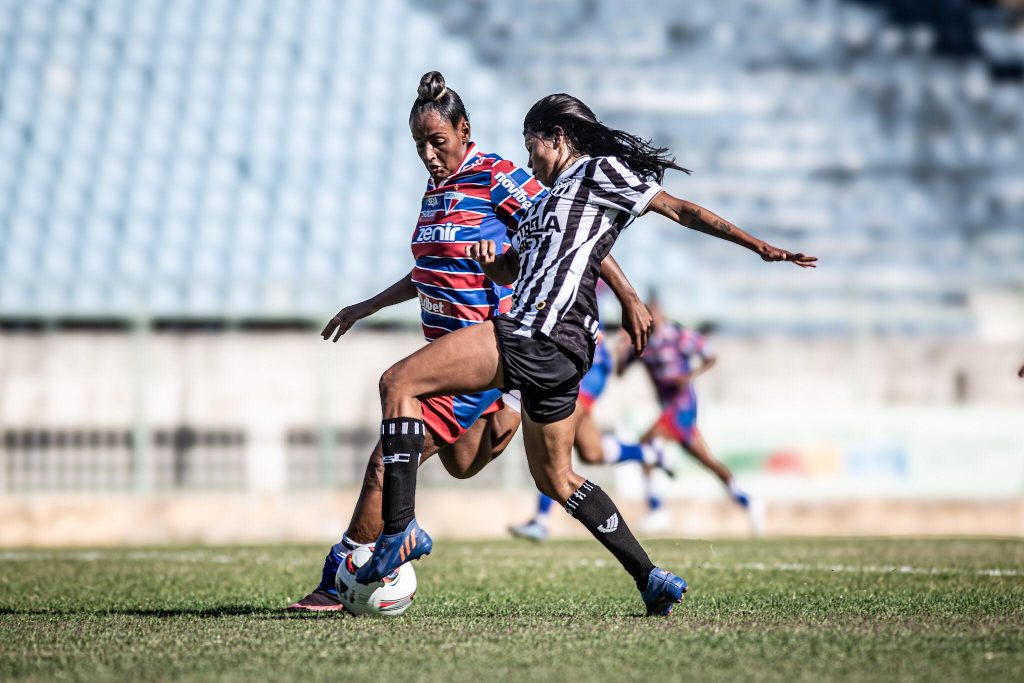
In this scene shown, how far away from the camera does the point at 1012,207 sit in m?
23.2

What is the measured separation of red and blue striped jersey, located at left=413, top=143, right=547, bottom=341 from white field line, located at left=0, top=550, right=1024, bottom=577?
9.89 feet

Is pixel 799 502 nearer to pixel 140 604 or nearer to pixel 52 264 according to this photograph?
pixel 140 604

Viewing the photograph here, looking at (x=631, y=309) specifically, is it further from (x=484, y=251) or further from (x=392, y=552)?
(x=392, y=552)

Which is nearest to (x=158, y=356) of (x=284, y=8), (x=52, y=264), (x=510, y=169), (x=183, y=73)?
(x=52, y=264)

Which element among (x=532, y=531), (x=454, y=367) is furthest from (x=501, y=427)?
(x=532, y=531)

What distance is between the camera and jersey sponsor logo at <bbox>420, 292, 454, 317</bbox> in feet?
19.8

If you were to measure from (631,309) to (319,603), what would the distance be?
1.86m

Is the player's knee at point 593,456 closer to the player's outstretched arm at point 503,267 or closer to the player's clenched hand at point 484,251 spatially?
the player's outstretched arm at point 503,267

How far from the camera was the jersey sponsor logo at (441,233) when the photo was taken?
19.6ft

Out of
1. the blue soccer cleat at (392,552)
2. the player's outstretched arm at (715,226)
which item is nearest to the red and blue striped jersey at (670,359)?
the player's outstretched arm at (715,226)

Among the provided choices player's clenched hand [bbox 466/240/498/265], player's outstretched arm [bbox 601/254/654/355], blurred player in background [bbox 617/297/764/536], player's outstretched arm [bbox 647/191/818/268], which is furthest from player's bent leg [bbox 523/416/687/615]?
blurred player in background [bbox 617/297/764/536]

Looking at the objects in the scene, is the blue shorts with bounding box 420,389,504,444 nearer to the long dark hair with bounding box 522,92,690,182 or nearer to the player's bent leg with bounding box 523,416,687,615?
the player's bent leg with bounding box 523,416,687,615

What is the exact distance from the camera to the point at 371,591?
5.69m

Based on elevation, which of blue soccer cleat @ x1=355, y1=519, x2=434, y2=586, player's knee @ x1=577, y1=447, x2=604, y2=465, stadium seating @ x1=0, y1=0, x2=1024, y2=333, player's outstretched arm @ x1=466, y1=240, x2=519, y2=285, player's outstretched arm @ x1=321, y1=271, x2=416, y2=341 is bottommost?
player's knee @ x1=577, y1=447, x2=604, y2=465
